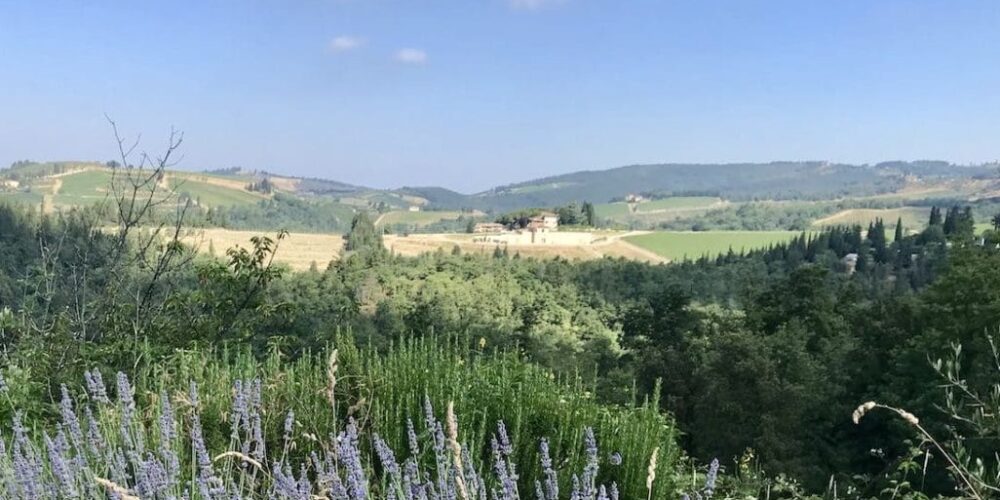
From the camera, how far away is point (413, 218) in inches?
6304

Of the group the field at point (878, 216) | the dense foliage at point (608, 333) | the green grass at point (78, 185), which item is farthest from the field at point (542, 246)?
the field at point (878, 216)

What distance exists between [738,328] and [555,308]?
117 ft

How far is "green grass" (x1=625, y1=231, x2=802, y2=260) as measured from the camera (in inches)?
4126

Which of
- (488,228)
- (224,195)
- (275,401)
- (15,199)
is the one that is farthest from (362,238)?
(275,401)

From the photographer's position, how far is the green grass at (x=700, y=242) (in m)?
105

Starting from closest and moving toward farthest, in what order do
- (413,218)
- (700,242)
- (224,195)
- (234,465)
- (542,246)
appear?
(234,465) → (542,246) → (700,242) → (224,195) → (413,218)

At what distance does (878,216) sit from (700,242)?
41296mm

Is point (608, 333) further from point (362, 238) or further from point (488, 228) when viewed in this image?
point (488, 228)

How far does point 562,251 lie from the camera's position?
324 ft

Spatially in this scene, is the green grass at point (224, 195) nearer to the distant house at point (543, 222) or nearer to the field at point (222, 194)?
the field at point (222, 194)

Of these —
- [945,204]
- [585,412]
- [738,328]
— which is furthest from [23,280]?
[945,204]

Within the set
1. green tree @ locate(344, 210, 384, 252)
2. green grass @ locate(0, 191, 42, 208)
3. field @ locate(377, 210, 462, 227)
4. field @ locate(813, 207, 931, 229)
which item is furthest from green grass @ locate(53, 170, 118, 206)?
field @ locate(813, 207, 931, 229)

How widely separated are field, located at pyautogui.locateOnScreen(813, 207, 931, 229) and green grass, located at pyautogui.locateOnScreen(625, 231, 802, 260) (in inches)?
796

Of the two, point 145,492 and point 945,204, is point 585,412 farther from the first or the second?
point 945,204
